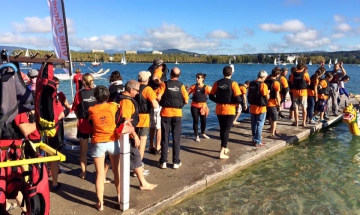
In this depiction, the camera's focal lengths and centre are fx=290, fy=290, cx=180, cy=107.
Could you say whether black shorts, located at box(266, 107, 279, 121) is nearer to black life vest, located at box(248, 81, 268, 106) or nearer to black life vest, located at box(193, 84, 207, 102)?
black life vest, located at box(248, 81, 268, 106)

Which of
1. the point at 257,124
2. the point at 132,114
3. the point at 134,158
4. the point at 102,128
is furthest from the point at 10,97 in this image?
the point at 257,124

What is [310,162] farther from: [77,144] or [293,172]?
[77,144]

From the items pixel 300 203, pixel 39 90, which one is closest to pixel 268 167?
pixel 300 203

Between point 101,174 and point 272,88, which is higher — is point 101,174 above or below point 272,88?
below

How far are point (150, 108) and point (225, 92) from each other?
5.99ft

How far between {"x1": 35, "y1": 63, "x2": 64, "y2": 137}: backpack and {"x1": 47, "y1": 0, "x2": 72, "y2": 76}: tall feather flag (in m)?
5.25

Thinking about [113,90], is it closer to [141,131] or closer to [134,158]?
[141,131]

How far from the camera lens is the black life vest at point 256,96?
727 centimetres

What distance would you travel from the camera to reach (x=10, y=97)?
2.87 meters

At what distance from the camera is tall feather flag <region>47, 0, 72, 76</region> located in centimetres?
858

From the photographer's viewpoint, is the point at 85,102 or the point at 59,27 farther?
the point at 59,27

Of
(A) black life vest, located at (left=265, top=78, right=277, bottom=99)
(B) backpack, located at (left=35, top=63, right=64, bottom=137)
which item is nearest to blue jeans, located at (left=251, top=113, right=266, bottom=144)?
(A) black life vest, located at (left=265, top=78, right=277, bottom=99)

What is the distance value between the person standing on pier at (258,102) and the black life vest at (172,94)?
252 centimetres

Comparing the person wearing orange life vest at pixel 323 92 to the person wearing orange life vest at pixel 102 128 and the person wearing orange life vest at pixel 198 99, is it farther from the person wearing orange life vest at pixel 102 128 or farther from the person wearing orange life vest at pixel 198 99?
the person wearing orange life vest at pixel 102 128
